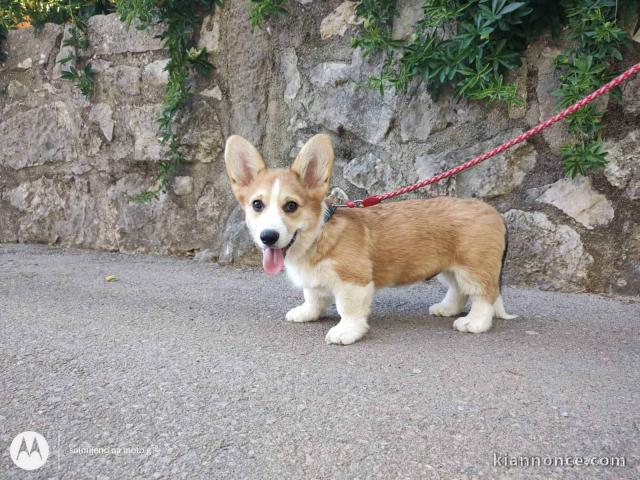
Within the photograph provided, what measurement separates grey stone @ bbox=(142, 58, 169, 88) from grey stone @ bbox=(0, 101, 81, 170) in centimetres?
77

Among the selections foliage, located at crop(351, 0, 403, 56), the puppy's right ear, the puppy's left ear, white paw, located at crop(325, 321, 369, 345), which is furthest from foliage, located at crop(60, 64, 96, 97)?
white paw, located at crop(325, 321, 369, 345)

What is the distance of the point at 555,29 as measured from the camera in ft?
9.58

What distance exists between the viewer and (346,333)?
7.59ft

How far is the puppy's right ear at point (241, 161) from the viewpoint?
245cm

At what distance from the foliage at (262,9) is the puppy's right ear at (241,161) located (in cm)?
148

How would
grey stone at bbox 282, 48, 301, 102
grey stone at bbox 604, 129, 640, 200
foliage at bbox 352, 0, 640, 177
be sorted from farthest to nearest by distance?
1. grey stone at bbox 282, 48, 301, 102
2. grey stone at bbox 604, 129, 640, 200
3. foliage at bbox 352, 0, 640, 177

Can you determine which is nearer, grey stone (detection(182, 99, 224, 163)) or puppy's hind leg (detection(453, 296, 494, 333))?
puppy's hind leg (detection(453, 296, 494, 333))

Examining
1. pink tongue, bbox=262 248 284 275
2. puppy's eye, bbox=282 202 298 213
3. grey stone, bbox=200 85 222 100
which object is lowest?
pink tongue, bbox=262 248 284 275

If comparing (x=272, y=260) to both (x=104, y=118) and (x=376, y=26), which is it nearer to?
(x=376, y=26)

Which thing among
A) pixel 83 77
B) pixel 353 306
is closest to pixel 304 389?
pixel 353 306

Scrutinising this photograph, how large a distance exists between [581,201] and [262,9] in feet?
7.75

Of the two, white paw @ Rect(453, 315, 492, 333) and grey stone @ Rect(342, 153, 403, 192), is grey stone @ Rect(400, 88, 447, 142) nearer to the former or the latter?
grey stone @ Rect(342, 153, 403, 192)

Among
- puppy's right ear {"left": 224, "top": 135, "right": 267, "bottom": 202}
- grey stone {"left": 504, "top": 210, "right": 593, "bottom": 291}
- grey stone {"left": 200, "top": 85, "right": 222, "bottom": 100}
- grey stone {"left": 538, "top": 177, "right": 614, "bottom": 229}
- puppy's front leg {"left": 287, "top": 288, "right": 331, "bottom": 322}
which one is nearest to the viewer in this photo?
puppy's right ear {"left": 224, "top": 135, "right": 267, "bottom": 202}

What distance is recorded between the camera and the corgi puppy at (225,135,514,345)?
233 cm
